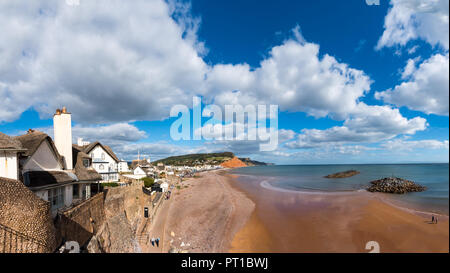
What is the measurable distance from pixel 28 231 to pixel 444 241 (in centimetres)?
1043

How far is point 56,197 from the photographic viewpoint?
993cm

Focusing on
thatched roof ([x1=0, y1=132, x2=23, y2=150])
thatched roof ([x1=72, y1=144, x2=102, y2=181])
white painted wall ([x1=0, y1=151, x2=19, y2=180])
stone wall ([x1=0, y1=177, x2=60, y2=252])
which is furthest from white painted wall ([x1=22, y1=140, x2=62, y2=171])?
stone wall ([x1=0, y1=177, x2=60, y2=252])

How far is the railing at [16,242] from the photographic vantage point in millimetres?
5227

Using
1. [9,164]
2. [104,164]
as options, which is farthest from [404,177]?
[9,164]

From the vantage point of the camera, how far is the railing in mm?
5227

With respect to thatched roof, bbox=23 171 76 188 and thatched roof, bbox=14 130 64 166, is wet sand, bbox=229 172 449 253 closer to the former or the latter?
thatched roof, bbox=23 171 76 188

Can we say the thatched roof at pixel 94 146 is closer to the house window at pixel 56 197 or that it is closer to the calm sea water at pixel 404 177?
the house window at pixel 56 197

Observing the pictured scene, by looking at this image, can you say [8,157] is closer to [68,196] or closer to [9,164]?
[9,164]

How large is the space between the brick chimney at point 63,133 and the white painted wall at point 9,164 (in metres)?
5.31

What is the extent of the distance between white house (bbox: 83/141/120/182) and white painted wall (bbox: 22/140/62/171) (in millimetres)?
8471

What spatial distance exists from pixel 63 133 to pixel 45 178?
404 cm
